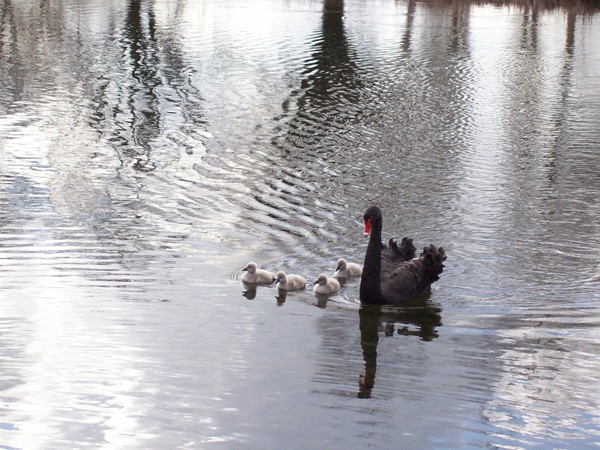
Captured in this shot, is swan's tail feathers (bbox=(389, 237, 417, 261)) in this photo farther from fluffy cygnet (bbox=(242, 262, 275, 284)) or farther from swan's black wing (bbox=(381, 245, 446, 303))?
fluffy cygnet (bbox=(242, 262, 275, 284))

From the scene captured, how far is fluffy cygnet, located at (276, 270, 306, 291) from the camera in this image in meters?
8.09

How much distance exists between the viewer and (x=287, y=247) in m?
9.06

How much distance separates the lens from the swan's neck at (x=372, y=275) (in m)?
7.85

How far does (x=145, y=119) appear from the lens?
14.2 metres

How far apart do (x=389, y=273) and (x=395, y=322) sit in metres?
0.58

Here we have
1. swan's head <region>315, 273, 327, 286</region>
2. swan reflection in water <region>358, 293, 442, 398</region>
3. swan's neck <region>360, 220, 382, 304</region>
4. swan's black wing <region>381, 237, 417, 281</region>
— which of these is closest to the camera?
swan reflection in water <region>358, 293, 442, 398</region>

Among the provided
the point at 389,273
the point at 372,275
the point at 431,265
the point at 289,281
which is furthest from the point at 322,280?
the point at 431,265

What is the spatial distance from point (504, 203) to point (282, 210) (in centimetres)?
218

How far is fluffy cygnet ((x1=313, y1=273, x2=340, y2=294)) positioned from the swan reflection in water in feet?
0.87

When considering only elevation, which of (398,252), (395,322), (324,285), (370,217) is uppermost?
(370,217)

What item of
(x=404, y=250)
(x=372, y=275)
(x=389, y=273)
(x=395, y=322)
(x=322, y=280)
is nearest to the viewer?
(x=395, y=322)

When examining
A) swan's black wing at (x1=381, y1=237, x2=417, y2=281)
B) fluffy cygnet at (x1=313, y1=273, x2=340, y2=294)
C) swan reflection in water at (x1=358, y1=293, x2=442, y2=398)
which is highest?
swan's black wing at (x1=381, y1=237, x2=417, y2=281)

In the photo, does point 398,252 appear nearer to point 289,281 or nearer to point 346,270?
point 346,270

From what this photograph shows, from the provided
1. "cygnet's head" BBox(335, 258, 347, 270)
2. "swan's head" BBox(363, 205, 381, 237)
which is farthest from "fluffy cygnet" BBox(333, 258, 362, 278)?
"swan's head" BBox(363, 205, 381, 237)
